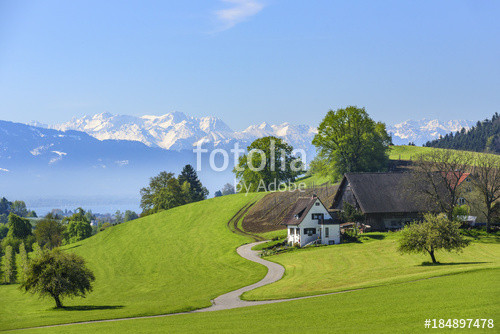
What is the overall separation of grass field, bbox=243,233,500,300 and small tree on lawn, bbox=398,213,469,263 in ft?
5.94

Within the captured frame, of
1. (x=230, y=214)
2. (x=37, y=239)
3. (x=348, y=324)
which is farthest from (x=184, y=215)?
(x=348, y=324)

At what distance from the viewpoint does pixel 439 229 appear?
48.5 m

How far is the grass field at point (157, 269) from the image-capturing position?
139ft

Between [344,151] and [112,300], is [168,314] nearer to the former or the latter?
[112,300]

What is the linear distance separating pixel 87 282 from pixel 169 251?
3777 centimetres

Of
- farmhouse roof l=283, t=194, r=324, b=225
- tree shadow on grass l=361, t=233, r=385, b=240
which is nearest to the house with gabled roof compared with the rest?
tree shadow on grass l=361, t=233, r=385, b=240

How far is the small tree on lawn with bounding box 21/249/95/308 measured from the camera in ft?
147

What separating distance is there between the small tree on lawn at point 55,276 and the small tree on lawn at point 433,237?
105 feet

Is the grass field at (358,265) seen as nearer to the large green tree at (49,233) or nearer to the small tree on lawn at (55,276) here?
the small tree on lawn at (55,276)

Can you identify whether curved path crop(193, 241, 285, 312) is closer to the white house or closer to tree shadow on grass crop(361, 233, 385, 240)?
the white house

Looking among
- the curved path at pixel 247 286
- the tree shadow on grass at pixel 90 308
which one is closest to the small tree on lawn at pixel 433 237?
the curved path at pixel 247 286

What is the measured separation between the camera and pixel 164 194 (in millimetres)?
137625

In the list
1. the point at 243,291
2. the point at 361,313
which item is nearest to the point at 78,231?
the point at 243,291

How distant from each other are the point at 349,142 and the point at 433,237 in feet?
173
